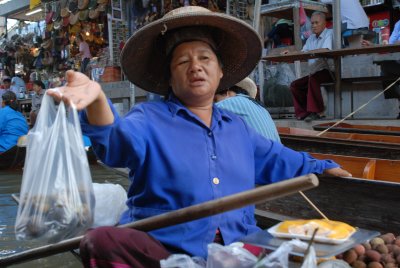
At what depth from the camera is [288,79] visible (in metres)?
7.58

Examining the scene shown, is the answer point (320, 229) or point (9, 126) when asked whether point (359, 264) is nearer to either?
point (320, 229)

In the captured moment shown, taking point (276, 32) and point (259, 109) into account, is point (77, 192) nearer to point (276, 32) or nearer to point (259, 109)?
point (259, 109)

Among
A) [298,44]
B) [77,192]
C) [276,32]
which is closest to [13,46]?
[276,32]

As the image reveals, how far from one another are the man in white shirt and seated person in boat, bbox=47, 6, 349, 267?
3919mm

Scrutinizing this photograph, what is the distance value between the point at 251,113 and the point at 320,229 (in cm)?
131

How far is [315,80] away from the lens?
5.96 metres

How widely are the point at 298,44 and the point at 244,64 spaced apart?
12.6 ft

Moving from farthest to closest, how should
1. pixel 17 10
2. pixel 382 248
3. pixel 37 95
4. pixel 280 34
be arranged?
pixel 17 10
pixel 37 95
pixel 280 34
pixel 382 248

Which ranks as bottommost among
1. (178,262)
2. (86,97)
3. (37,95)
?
(178,262)

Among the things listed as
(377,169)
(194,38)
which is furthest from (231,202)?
(377,169)

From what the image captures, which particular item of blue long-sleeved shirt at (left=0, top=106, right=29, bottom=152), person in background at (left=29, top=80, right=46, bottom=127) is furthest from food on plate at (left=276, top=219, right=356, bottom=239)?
person in background at (left=29, top=80, right=46, bottom=127)

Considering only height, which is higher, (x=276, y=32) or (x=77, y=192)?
(x=276, y=32)

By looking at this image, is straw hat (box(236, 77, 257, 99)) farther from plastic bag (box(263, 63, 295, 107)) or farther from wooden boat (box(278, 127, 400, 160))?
plastic bag (box(263, 63, 295, 107))

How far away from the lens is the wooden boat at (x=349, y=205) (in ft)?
8.02
